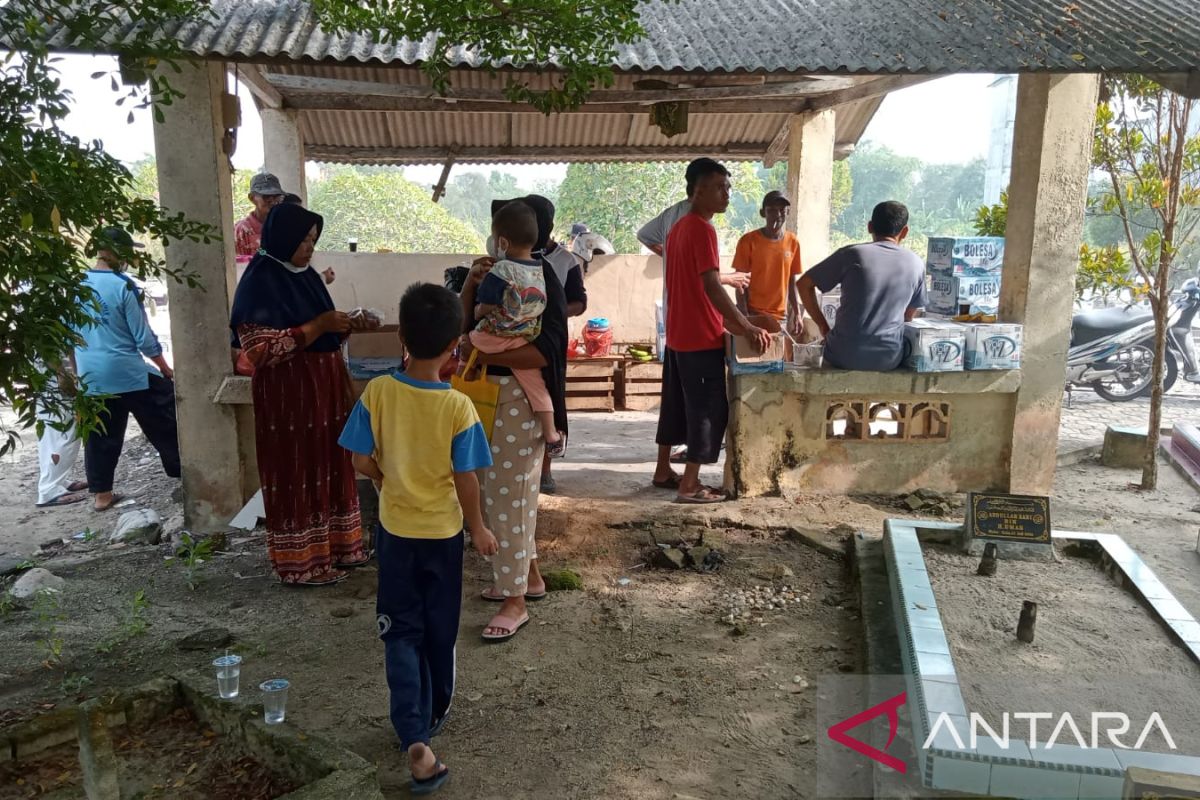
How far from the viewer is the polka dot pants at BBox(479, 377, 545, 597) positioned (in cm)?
381

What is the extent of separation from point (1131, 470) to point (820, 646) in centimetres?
456

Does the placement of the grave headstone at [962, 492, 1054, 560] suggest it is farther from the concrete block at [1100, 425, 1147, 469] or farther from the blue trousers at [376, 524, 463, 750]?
the concrete block at [1100, 425, 1147, 469]

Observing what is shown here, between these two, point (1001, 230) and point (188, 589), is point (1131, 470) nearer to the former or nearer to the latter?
point (1001, 230)

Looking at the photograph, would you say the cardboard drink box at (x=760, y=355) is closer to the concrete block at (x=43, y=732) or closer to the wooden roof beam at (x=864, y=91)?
the wooden roof beam at (x=864, y=91)

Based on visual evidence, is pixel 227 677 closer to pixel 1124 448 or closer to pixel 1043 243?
pixel 1043 243

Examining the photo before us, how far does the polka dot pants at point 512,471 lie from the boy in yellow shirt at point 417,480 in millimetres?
818

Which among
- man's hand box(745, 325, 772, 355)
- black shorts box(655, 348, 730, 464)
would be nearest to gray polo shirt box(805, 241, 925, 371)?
man's hand box(745, 325, 772, 355)

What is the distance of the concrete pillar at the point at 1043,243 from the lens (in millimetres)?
5844

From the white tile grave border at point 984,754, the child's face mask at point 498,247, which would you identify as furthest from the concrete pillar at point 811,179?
the white tile grave border at point 984,754

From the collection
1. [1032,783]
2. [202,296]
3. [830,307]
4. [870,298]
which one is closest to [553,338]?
[1032,783]

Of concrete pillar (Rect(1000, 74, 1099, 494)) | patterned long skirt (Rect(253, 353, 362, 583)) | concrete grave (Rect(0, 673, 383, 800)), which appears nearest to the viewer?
concrete grave (Rect(0, 673, 383, 800))

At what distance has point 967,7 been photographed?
20.5 feet

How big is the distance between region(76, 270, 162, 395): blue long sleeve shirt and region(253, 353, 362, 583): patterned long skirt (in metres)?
2.46

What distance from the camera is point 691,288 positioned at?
5723 mm
